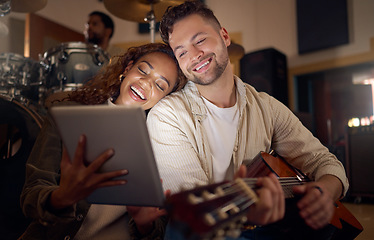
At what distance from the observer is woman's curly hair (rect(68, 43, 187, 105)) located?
1.72m

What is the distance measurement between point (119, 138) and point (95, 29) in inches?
141

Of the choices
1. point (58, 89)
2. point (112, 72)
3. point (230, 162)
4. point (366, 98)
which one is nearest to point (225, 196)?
point (230, 162)

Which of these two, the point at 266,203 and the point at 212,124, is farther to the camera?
the point at 212,124

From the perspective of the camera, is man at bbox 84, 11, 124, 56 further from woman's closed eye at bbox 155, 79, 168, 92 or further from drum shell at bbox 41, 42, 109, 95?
woman's closed eye at bbox 155, 79, 168, 92

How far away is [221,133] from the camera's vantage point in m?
1.51

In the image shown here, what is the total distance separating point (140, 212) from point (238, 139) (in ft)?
1.76

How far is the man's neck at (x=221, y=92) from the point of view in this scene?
62.4 inches

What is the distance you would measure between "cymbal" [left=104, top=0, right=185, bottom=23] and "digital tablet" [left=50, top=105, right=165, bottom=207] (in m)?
2.35

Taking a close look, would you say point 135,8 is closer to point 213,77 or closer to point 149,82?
point 149,82

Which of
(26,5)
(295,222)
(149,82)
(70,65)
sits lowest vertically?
(295,222)

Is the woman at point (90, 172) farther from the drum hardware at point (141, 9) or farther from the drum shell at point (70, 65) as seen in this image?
the drum hardware at point (141, 9)

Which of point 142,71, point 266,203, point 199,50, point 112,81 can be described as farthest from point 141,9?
point 266,203

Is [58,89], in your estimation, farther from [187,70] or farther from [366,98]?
[366,98]

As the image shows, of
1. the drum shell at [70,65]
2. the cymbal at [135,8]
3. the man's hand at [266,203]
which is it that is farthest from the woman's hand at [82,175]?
the cymbal at [135,8]
